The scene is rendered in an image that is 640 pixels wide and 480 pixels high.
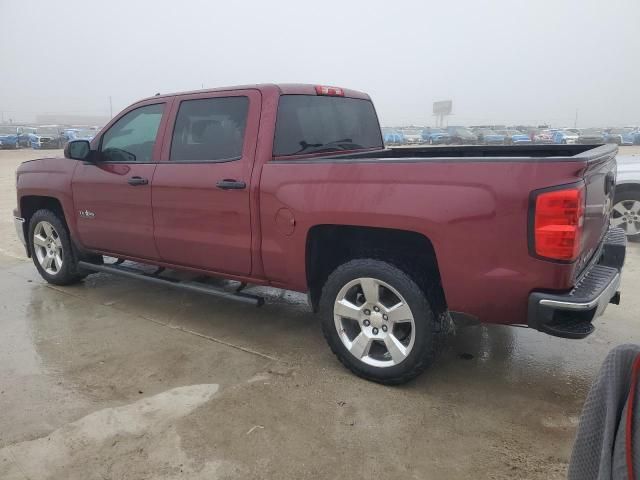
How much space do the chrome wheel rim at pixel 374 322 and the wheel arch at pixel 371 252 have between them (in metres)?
0.19

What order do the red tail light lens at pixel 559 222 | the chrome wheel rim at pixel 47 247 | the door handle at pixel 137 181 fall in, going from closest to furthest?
the red tail light lens at pixel 559 222 < the door handle at pixel 137 181 < the chrome wheel rim at pixel 47 247

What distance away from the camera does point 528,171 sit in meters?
2.60

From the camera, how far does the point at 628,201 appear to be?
6.91 meters

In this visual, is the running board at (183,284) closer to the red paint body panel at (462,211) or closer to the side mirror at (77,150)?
the red paint body panel at (462,211)

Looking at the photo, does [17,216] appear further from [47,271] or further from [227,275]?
[227,275]

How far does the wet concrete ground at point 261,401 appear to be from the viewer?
258cm

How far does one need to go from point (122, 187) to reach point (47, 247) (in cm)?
159

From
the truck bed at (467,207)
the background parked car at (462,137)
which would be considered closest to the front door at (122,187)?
the truck bed at (467,207)

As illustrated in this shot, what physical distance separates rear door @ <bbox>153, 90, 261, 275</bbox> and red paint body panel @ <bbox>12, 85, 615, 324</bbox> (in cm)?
1

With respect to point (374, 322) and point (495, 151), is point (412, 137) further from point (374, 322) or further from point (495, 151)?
point (374, 322)

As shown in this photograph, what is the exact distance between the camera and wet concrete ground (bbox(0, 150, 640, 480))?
2.58m

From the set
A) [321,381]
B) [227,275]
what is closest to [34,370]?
[227,275]

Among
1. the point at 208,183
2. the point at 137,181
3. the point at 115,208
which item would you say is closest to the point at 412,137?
the point at 115,208

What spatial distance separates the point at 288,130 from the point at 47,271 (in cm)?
327
